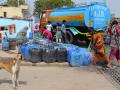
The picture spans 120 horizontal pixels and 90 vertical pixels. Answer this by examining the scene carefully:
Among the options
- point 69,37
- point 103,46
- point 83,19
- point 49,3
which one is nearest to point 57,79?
point 103,46

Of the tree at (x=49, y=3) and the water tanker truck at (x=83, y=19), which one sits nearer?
the water tanker truck at (x=83, y=19)

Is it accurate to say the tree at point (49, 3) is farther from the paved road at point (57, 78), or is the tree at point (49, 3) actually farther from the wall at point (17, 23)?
the paved road at point (57, 78)

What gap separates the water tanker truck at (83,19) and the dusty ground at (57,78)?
11215 mm

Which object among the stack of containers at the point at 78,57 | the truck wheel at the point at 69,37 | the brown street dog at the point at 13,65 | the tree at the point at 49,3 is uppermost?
the tree at the point at 49,3

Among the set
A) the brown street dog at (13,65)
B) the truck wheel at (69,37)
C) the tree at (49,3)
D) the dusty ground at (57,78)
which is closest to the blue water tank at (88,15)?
the truck wheel at (69,37)

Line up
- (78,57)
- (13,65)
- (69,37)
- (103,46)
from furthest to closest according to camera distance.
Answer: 1. (69,37)
2. (103,46)
3. (78,57)
4. (13,65)

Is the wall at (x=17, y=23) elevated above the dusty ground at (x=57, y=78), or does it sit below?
above

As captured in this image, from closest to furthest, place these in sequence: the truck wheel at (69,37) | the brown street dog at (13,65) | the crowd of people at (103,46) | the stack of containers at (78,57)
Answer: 1. the brown street dog at (13,65)
2. the crowd of people at (103,46)
3. the stack of containers at (78,57)
4. the truck wheel at (69,37)

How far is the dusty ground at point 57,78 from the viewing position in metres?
10.9

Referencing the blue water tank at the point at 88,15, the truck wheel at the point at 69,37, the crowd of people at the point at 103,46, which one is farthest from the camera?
the truck wheel at the point at 69,37

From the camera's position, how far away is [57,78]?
1239cm

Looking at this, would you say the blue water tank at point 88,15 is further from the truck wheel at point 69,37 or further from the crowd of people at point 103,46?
the crowd of people at point 103,46

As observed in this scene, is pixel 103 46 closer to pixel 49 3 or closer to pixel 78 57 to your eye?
pixel 78 57

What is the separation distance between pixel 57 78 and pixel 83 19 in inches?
548
